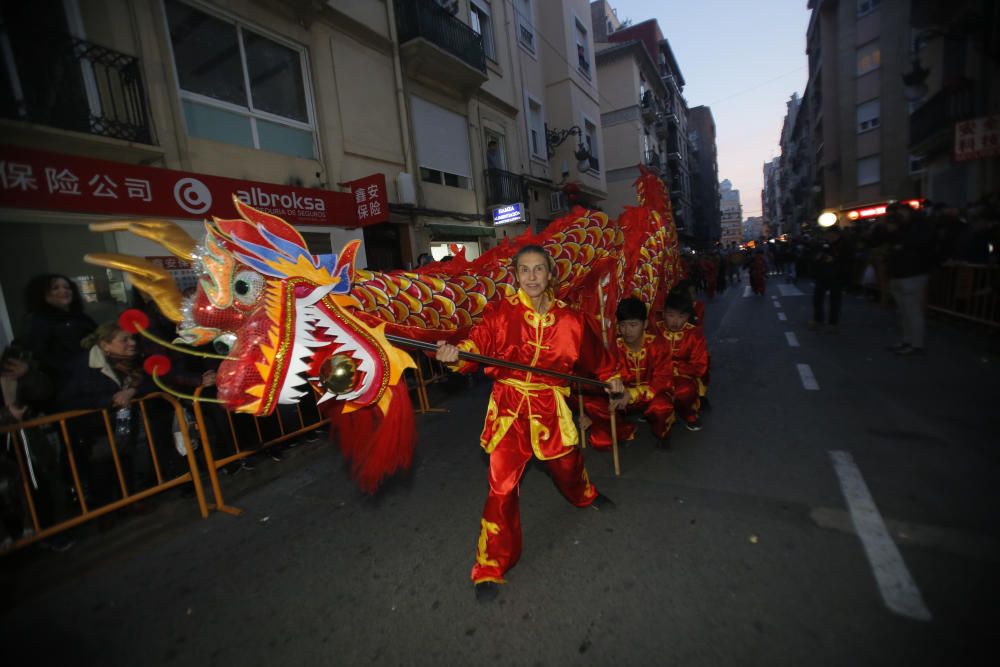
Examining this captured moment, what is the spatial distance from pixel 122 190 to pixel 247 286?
4313mm

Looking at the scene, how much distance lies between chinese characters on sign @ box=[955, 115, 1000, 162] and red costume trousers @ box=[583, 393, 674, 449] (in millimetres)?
10254

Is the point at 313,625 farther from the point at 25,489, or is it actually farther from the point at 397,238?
the point at 397,238

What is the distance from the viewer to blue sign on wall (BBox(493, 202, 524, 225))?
38.0 ft

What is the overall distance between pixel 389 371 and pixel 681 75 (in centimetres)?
4626

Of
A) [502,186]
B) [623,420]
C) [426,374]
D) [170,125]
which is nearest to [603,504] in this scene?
[623,420]

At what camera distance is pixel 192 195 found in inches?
205

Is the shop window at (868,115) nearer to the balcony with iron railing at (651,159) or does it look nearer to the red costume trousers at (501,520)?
the balcony with iron railing at (651,159)

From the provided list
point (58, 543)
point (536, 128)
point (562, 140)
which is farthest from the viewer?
point (562, 140)

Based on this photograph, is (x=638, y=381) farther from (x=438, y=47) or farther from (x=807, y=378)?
(x=438, y=47)

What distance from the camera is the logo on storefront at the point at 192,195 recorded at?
201 inches

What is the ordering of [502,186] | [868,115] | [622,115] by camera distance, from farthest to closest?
[622,115]
[868,115]
[502,186]

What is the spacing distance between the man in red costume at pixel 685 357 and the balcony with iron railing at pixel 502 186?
30.0 ft

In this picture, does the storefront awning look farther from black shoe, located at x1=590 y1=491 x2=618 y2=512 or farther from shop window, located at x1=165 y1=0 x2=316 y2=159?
black shoe, located at x1=590 y1=491 x2=618 y2=512

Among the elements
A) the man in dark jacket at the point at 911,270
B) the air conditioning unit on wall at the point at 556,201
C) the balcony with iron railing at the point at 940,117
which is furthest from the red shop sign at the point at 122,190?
the balcony with iron railing at the point at 940,117
